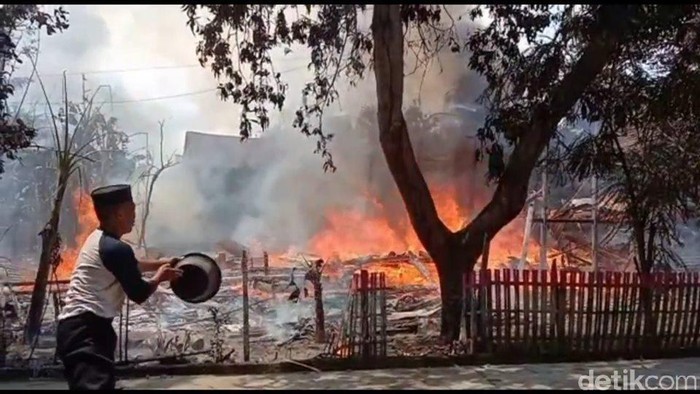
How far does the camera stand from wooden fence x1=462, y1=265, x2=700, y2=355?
24.4ft

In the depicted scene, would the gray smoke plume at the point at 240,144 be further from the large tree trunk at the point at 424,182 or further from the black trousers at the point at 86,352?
the black trousers at the point at 86,352

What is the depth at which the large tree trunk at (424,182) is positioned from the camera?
296 inches

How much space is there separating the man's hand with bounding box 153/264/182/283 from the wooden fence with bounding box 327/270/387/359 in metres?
3.58

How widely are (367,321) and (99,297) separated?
160 inches

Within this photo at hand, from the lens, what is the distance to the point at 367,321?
7.37 m

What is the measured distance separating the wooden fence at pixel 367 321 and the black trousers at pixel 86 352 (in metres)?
3.94

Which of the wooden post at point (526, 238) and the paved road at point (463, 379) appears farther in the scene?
the wooden post at point (526, 238)

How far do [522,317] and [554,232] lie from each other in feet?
20.5

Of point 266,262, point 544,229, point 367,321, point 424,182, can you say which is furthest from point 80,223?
point 544,229

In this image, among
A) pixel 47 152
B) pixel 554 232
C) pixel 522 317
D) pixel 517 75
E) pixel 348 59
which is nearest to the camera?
pixel 522 317

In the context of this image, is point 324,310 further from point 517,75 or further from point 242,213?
point 517,75

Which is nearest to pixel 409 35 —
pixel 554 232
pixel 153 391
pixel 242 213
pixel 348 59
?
pixel 348 59

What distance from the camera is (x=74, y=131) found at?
1037 cm

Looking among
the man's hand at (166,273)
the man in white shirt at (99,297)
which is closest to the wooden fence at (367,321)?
the man's hand at (166,273)
